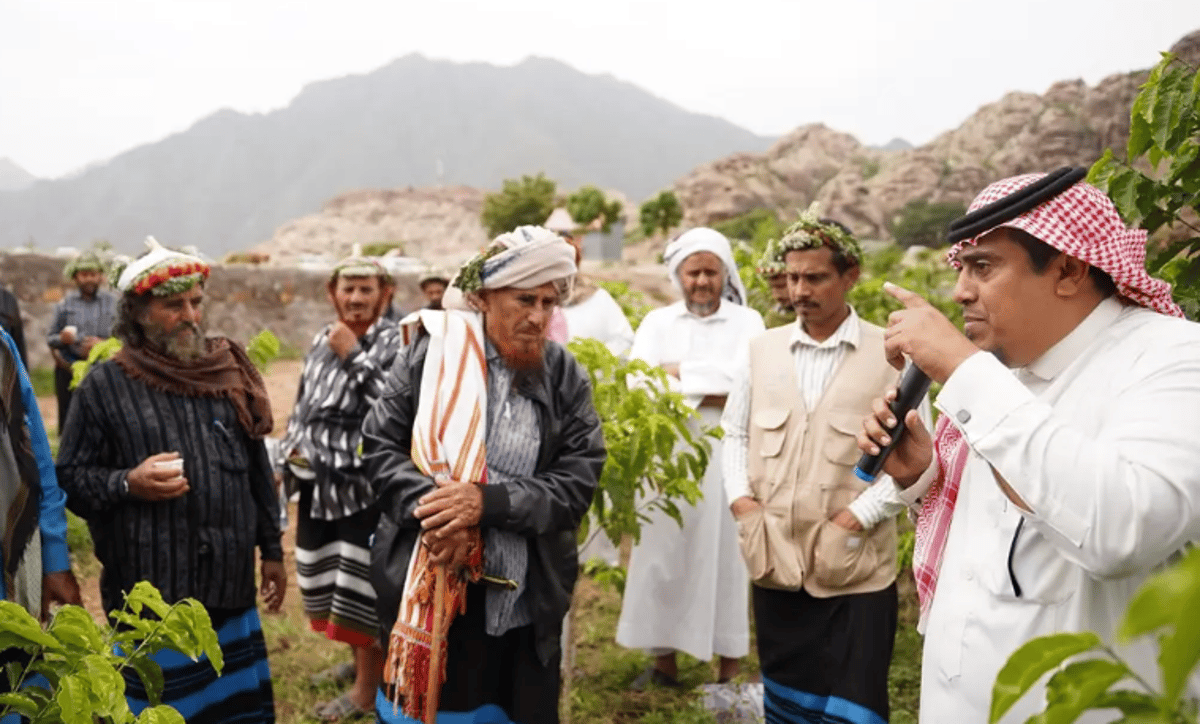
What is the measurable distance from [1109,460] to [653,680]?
134 inches

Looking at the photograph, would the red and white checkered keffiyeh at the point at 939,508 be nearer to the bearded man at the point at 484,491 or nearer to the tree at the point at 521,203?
the bearded man at the point at 484,491

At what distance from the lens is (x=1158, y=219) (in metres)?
2.28

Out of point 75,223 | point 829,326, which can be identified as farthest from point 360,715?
point 75,223

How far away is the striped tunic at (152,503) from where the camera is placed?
2.83 metres

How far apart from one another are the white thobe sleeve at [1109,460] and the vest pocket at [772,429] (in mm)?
1475

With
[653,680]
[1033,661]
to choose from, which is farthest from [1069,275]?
[653,680]

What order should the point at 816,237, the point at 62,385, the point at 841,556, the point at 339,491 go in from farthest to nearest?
the point at 62,385 → the point at 339,491 → the point at 816,237 → the point at 841,556

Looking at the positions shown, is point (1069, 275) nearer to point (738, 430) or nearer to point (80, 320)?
point (738, 430)

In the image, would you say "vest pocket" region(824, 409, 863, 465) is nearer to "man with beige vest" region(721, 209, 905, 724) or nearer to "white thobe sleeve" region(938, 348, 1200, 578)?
Result: "man with beige vest" region(721, 209, 905, 724)

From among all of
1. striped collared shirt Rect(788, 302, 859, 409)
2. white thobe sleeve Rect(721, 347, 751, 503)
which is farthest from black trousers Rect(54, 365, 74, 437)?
striped collared shirt Rect(788, 302, 859, 409)

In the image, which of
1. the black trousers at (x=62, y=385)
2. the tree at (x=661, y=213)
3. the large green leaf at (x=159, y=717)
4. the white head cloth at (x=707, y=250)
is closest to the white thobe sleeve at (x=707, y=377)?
the white head cloth at (x=707, y=250)

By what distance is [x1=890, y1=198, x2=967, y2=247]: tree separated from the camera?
44.4 meters

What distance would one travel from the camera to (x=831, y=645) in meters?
2.89

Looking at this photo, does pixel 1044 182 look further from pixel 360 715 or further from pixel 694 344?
pixel 360 715
